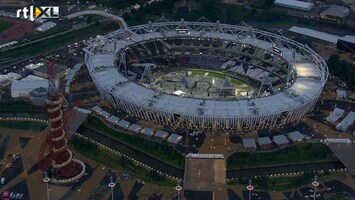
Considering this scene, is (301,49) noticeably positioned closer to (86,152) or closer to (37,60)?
(86,152)

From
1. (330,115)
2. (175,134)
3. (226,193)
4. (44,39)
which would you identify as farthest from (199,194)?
(44,39)

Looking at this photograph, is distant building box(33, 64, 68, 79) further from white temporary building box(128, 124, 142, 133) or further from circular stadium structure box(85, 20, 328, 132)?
white temporary building box(128, 124, 142, 133)

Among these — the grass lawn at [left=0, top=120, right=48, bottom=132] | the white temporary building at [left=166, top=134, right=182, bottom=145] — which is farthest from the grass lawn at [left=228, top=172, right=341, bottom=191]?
the grass lawn at [left=0, top=120, right=48, bottom=132]

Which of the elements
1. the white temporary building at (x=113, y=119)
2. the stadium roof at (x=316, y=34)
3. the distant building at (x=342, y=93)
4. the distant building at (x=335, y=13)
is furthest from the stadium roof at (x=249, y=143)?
the distant building at (x=335, y=13)

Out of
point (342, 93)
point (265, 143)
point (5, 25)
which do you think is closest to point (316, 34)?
point (342, 93)

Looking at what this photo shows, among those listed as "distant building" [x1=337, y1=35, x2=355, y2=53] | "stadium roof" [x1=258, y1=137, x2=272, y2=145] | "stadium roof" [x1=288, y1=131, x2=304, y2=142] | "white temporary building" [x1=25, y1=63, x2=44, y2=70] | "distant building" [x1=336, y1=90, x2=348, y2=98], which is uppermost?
"distant building" [x1=337, y1=35, x2=355, y2=53]

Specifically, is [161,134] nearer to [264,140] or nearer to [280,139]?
[264,140]

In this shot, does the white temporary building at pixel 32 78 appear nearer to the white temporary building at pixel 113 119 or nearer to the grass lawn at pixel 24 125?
the grass lawn at pixel 24 125
